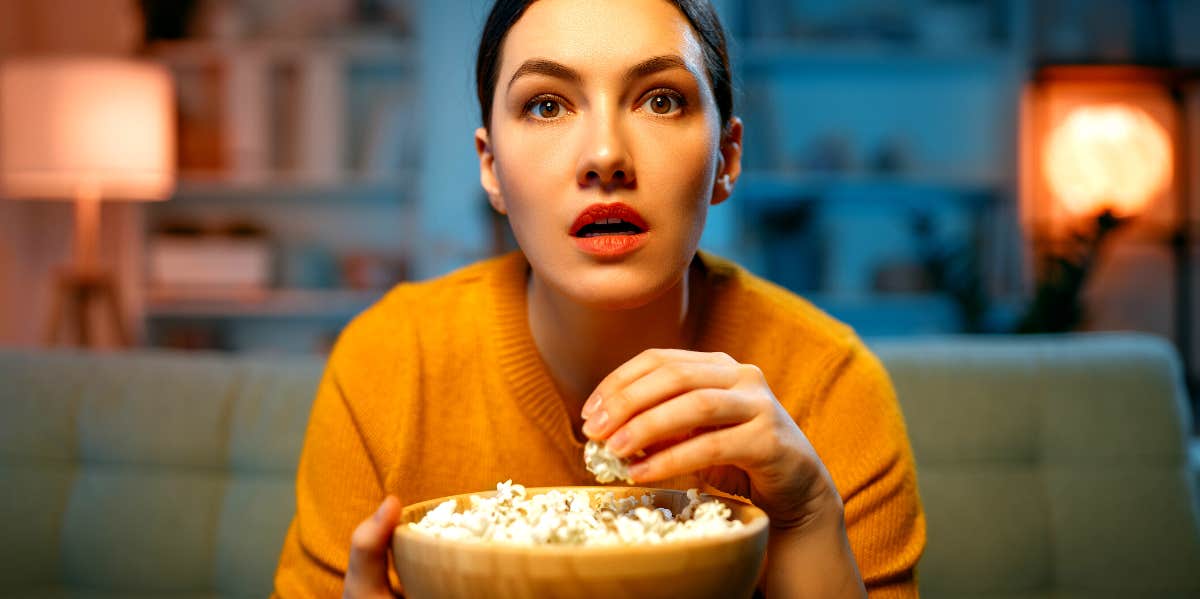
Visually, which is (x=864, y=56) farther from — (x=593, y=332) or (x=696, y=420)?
(x=696, y=420)

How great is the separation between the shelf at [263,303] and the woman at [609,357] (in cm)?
270

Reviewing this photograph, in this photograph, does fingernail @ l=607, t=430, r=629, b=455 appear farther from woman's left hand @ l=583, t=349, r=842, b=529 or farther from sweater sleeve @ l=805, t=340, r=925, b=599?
sweater sleeve @ l=805, t=340, r=925, b=599

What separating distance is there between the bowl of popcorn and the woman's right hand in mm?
14

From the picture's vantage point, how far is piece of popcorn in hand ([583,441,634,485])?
693 mm

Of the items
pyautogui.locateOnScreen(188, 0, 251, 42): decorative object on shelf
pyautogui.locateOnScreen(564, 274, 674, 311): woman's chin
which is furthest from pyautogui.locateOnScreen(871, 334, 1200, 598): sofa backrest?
pyautogui.locateOnScreen(188, 0, 251, 42): decorative object on shelf

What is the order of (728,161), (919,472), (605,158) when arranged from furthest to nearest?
(919,472), (728,161), (605,158)

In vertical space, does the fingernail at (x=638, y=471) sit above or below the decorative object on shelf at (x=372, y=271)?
above

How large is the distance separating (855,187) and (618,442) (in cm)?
325

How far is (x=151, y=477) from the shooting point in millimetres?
1456

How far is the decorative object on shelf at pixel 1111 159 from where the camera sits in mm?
3393

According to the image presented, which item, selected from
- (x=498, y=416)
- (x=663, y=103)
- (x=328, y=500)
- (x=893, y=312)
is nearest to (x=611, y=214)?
(x=663, y=103)

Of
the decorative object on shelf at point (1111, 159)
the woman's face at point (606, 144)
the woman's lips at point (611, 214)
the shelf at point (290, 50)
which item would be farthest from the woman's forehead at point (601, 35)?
the shelf at point (290, 50)

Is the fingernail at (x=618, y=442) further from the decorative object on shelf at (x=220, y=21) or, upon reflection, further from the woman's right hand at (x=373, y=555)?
the decorative object on shelf at (x=220, y=21)

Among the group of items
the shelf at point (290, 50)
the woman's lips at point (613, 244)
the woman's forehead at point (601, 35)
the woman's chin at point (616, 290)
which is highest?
the shelf at point (290, 50)
